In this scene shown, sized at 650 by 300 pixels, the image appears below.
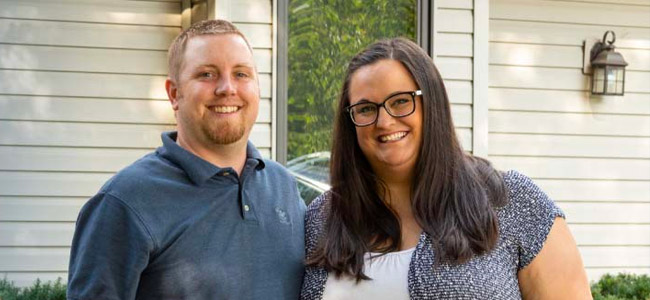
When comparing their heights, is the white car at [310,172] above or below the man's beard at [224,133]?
below

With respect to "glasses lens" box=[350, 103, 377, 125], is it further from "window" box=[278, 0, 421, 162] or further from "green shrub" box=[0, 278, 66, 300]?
"green shrub" box=[0, 278, 66, 300]

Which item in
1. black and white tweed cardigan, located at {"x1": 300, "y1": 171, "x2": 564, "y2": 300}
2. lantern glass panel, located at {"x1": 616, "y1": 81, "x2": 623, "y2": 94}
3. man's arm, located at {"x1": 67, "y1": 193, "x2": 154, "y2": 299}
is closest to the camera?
man's arm, located at {"x1": 67, "y1": 193, "x2": 154, "y2": 299}

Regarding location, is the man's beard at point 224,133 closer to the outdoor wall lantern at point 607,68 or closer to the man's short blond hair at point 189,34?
the man's short blond hair at point 189,34

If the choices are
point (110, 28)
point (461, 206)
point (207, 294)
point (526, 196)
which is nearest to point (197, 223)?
point (207, 294)

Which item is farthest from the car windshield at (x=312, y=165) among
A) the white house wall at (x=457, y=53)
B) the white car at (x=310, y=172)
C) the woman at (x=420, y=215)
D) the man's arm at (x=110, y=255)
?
the man's arm at (x=110, y=255)

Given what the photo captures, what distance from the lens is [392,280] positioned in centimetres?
229

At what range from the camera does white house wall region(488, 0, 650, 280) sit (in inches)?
240

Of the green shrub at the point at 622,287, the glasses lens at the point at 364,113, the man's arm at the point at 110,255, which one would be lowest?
the green shrub at the point at 622,287

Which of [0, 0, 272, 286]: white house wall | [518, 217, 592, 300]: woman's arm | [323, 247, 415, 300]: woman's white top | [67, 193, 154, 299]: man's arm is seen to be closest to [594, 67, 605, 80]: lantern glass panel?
[0, 0, 272, 286]: white house wall

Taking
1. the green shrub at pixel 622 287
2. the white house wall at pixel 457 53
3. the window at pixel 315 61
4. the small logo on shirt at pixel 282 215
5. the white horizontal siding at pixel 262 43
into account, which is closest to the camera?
the small logo on shirt at pixel 282 215

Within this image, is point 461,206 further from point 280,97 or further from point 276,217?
point 280,97

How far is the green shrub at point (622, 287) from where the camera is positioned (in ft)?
18.3

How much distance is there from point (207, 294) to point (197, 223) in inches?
7.0

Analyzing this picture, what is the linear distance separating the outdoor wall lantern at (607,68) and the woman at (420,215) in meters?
3.89
